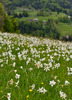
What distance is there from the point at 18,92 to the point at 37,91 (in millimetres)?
507

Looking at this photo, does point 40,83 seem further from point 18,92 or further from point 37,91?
point 18,92

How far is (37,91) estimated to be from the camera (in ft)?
10.9

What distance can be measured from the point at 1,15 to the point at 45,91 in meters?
57.5

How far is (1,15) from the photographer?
56.1 m

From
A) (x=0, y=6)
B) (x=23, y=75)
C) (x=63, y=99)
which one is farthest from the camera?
(x=0, y=6)

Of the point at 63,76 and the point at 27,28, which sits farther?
the point at 27,28

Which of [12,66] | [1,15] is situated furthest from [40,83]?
[1,15]

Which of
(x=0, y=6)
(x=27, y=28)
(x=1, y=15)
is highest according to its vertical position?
(x=0, y=6)

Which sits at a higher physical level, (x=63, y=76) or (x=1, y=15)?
(x=63, y=76)

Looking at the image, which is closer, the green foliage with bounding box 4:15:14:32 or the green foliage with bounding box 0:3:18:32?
the green foliage with bounding box 0:3:18:32

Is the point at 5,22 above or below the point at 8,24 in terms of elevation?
above

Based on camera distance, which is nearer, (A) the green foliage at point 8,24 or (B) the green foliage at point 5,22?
(B) the green foliage at point 5,22

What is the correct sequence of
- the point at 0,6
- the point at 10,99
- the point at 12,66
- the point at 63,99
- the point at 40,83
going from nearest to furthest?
the point at 10,99, the point at 63,99, the point at 40,83, the point at 12,66, the point at 0,6

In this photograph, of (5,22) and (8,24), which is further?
(5,22)
